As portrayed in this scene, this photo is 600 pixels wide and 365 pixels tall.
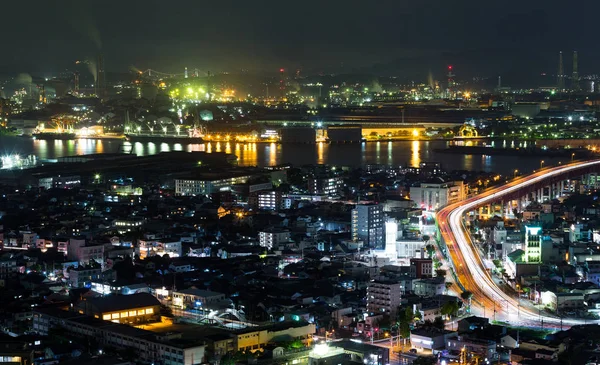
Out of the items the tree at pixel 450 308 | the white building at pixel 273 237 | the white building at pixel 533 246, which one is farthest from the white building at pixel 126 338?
the white building at pixel 533 246

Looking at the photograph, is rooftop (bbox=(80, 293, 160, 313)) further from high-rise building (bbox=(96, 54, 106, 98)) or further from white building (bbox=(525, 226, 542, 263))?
high-rise building (bbox=(96, 54, 106, 98))

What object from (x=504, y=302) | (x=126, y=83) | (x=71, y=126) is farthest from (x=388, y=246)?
(x=126, y=83)

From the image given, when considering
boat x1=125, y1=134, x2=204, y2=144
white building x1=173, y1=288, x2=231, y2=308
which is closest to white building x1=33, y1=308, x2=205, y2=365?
white building x1=173, y1=288, x2=231, y2=308

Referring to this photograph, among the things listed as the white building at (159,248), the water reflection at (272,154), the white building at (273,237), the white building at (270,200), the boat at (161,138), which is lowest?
the white building at (159,248)

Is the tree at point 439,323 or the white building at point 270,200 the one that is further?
the white building at point 270,200

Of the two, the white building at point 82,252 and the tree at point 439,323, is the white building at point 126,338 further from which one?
the white building at point 82,252

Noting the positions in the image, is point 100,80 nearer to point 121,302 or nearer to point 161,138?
Answer: point 161,138

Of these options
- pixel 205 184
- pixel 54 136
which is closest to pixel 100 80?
pixel 54 136
